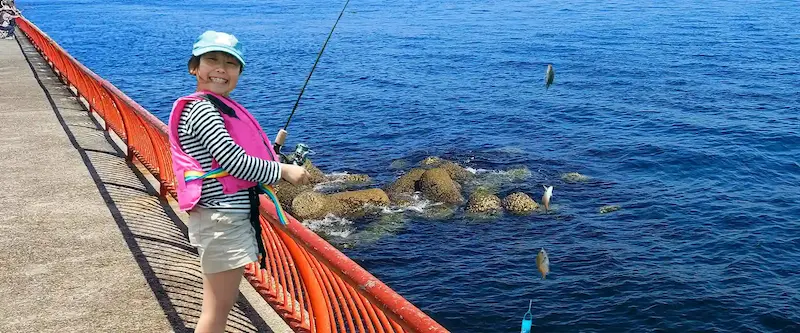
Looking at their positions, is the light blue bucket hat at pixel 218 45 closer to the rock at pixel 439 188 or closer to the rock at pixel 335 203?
the rock at pixel 335 203

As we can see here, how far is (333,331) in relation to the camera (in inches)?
189

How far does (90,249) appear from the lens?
744cm

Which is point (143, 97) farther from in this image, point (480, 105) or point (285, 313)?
point (285, 313)

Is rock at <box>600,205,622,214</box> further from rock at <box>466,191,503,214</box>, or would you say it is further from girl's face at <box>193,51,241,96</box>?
girl's face at <box>193,51,241,96</box>

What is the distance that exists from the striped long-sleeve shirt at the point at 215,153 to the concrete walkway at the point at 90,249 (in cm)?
219

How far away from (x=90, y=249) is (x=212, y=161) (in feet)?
14.3

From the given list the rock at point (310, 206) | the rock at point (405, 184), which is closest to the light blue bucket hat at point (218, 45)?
the rock at point (310, 206)

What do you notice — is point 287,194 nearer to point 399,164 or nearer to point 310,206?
point 310,206

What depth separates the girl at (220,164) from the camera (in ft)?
11.9

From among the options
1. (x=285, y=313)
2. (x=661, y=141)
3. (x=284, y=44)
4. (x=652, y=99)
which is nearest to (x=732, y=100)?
(x=652, y=99)


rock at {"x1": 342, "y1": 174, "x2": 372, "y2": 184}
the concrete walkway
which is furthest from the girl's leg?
rock at {"x1": 342, "y1": 174, "x2": 372, "y2": 184}

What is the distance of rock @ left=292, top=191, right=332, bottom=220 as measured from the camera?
1997 cm

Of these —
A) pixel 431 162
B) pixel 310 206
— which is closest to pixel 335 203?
pixel 310 206

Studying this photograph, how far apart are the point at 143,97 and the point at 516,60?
2256 centimetres
